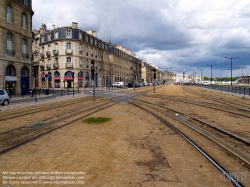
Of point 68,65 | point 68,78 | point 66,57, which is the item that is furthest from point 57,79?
point 66,57

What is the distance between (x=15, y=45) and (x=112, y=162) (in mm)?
28395

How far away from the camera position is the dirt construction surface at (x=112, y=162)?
4.09m

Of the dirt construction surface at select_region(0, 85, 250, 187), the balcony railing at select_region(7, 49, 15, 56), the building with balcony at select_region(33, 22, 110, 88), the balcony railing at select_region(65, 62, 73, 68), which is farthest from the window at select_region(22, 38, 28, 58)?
the dirt construction surface at select_region(0, 85, 250, 187)

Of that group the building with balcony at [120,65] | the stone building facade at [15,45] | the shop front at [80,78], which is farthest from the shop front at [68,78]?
the stone building facade at [15,45]

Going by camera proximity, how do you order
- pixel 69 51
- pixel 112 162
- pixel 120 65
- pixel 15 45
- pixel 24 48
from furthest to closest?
pixel 120 65
pixel 69 51
pixel 24 48
pixel 15 45
pixel 112 162

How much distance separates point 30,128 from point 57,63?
159 ft

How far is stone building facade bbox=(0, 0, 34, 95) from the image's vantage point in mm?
25062

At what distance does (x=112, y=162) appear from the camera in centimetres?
501

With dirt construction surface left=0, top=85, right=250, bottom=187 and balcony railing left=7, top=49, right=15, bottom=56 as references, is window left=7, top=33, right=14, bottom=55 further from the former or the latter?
dirt construction surface left=0, top=85, right=250, bottom=187

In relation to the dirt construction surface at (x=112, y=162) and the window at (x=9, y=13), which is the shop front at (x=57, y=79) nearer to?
the window at (x=9, y=13)

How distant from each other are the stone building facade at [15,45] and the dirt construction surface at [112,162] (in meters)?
22.9

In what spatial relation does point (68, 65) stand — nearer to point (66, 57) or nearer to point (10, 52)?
point (66, 57)

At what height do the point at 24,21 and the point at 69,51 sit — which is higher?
the point at 24,21

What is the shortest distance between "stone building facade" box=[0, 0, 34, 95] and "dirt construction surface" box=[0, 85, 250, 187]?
22.9 metres
